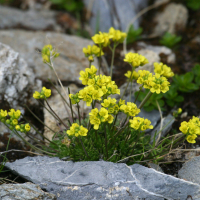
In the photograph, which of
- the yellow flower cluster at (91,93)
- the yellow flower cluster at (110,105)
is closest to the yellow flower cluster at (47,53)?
the yellow flower cluster at (91,93)

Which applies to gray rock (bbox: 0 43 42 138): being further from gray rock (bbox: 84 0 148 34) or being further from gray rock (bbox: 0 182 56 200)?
gray rock (bbox: 84 0 148 34)

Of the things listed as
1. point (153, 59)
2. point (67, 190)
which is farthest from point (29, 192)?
point (153, 59)

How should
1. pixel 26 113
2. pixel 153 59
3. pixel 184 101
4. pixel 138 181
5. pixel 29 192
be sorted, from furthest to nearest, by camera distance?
pixel 153 59, pixel 184 101, pixel 26 113, pixel 138 181, pixel 29 192

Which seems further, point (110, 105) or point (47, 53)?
point (47, 53)

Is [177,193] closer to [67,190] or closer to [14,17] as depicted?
[67,190]

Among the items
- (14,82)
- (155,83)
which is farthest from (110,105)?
(14,82)

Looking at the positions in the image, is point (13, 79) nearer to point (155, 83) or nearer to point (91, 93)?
point (91, 93)

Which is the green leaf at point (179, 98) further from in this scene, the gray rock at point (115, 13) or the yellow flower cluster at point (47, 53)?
the gray rock at point (115, 13)

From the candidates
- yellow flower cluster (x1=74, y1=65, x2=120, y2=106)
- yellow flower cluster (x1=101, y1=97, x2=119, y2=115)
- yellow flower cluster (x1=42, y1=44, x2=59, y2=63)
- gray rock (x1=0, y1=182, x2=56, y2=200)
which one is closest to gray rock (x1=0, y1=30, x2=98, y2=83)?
yellow flower cluster (x1=42, y1=44, x2=59, y2=63)
